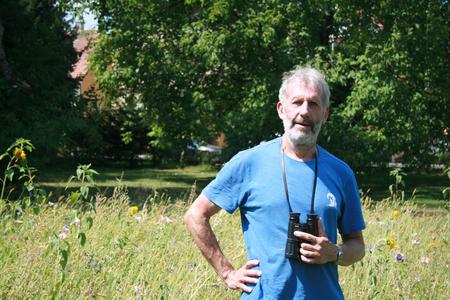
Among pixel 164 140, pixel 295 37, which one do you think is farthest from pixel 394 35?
pixel 164 140

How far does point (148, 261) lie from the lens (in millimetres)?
5734

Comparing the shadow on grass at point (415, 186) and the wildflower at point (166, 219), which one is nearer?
the wildflower at point (166, 219)

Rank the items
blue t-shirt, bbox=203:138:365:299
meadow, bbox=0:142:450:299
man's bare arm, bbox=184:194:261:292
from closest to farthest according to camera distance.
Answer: blue t-shirt, bbox=203:138:365:299 < man's bare arm, bbox=184:194:261:292 < meadow, bbox=0:142:450:299

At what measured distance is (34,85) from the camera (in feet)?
52.9

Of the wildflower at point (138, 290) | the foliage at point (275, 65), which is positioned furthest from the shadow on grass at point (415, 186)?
the wildflower at point (138, 290)

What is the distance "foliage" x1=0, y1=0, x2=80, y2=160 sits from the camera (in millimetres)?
15445

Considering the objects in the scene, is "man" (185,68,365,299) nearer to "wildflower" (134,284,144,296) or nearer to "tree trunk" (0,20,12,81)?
"wildflower" (134,284,144,296)

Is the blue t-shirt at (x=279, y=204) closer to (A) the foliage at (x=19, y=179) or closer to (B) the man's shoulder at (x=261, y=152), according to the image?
(B) the man's shoulder at (x=261, y=152)

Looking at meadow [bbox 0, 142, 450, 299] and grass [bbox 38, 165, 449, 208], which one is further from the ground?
meadow [bbox 0, 142, 450, 299]

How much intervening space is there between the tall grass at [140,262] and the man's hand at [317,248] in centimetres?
140

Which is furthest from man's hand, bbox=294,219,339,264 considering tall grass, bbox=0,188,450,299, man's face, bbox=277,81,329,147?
tall grass, bbox=0,188,450,299

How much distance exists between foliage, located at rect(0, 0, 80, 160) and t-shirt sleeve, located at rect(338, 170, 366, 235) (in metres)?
12.4

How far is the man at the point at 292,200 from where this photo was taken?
3158mm

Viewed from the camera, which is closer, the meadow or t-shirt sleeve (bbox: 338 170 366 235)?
t-shirt sleeve (bbox: 338 170 366 235)
